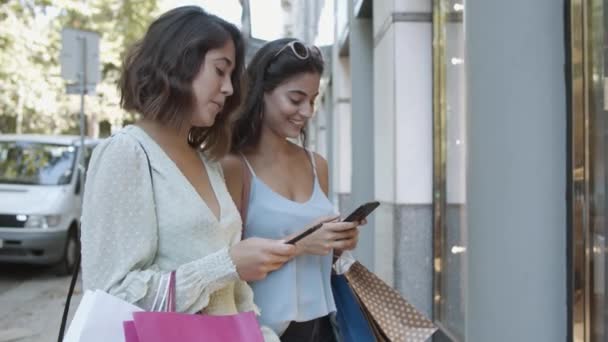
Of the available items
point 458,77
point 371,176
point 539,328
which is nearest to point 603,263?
point 539,328

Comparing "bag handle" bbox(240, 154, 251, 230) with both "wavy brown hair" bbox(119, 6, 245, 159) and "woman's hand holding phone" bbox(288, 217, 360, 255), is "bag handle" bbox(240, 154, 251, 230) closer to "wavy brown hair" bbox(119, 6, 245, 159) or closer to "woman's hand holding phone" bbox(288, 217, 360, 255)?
"woman's hand holding phone" bbox(288, 217, 360, 255)

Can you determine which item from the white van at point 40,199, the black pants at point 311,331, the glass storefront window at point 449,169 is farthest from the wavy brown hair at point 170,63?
the white van at point 40,199

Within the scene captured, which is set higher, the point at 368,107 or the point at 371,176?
the point at 368,107

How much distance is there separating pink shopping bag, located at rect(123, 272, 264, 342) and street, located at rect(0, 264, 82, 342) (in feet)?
17.2

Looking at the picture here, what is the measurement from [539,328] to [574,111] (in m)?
0.72

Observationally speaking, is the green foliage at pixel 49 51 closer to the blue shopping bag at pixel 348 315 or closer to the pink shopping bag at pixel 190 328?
the blue shopping bag at pixel 348 315

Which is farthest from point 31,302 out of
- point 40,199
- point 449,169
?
point 449,169

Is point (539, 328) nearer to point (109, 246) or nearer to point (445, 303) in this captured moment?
point (109, 246)

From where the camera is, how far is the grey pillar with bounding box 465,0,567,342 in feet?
7.93

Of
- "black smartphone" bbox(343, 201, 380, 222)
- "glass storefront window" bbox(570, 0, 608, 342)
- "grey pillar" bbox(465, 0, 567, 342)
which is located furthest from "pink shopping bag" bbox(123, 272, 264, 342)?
"glass storefront window" bbox(570, 0, 608, 342)

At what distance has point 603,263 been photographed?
2.40 m

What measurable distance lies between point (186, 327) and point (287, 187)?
86 cm

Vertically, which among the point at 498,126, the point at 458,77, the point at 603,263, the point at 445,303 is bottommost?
the point at 445,303

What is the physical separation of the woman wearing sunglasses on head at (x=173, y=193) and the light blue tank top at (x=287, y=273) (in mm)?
159
